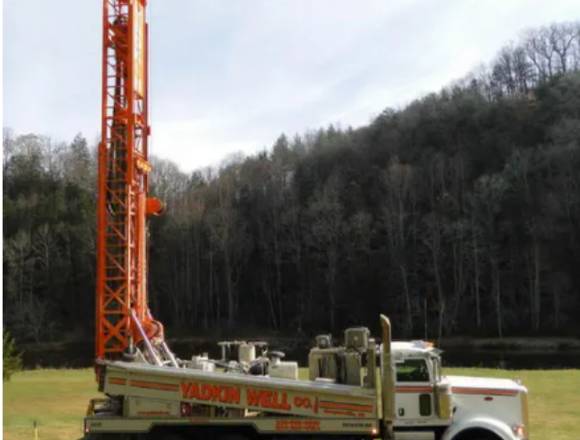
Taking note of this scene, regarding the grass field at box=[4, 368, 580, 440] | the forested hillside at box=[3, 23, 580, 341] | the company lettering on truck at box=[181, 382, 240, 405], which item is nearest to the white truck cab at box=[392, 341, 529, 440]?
the company lettering on truck at box=[181, 382, 240, 405]

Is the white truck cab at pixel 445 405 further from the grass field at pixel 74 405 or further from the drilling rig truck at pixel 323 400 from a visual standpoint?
the grass field at pixel 74 405

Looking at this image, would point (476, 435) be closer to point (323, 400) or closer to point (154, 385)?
point (323, 400)

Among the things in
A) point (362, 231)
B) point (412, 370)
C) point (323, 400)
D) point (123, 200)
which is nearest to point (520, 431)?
point (412, 370)

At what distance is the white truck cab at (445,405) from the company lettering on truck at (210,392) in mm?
2684

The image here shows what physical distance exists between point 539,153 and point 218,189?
119 feet

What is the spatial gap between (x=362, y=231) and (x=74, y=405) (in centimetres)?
4984

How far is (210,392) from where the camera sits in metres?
10.9

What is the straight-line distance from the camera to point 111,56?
16266 mm

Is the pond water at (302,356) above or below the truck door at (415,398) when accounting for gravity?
below

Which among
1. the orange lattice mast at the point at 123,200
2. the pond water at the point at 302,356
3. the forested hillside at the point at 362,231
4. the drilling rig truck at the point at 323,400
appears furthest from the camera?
the forested hillside at the point at 362,231

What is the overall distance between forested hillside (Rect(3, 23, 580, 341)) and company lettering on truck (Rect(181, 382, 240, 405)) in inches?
2087

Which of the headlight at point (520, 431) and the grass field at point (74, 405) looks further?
the grass field at point (74, 405)

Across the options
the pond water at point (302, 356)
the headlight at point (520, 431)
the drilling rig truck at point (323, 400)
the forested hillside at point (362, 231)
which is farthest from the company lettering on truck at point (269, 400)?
the forested hillside at point (362, 231)

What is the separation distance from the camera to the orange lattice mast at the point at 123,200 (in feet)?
50.2
